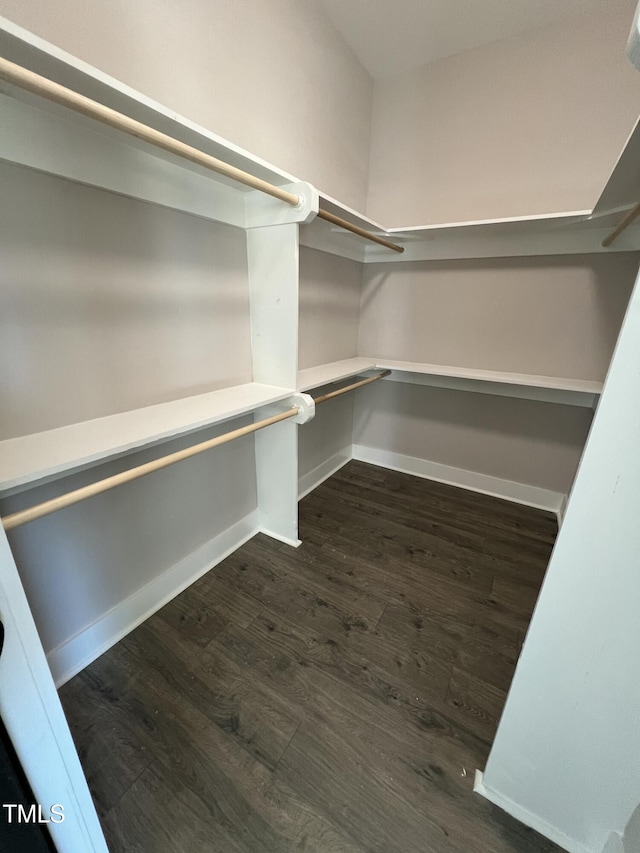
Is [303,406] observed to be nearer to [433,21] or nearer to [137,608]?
[137,608]

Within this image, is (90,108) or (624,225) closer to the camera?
(90,108)

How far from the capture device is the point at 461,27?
1743 millimetres

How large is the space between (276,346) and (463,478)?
1741 millimetres

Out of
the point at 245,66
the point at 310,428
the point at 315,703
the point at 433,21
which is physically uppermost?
the point at 433,21

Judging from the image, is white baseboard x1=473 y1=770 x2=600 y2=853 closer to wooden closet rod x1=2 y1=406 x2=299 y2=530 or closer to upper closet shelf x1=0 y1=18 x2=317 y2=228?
wooden closet rod x1=2 y1=406 x2=299 y2=530

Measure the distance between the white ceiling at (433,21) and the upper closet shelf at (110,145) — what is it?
119 cm

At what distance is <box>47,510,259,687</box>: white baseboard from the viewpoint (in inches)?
48.3

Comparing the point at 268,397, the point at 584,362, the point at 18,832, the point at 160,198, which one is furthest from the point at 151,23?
the point at 584,362

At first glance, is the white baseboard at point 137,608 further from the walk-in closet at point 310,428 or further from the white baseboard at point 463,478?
the white baseboard at point 463,478

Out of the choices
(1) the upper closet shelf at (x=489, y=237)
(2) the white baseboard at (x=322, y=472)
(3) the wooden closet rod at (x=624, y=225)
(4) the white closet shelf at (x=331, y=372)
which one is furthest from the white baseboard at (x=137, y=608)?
(3) the wooden closet rod at (x=624, y=225)

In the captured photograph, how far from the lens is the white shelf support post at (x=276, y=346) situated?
1478 mm

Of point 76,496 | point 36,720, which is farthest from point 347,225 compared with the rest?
point 36,720

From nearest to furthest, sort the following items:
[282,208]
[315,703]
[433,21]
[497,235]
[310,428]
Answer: [315,703] < [282,208] < [433,21] < [497,235] < [310,428]

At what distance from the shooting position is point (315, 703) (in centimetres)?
117
